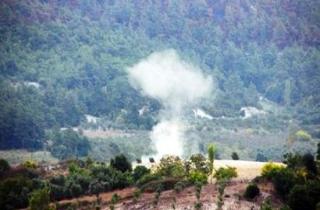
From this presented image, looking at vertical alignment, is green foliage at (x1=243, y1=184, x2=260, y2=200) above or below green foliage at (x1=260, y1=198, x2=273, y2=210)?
above

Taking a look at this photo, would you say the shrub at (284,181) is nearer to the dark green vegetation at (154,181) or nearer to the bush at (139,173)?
the dark green vegetation at (154,181)

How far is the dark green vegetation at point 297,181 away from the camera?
85725mm

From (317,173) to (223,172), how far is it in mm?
12817

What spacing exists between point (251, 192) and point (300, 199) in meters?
7.48

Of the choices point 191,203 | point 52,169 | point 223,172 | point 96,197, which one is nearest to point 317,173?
point 223,172

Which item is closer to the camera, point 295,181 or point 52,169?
point 295,181

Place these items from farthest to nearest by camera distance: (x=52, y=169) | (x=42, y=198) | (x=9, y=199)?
(x=52, y=169) → (x=9, y=199) → (x=42, y=198)

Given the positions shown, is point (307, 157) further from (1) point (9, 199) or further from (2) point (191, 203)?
(1) point (9, 199)

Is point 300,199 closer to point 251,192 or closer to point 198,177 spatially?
point 251,192

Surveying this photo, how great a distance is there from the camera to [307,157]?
102m

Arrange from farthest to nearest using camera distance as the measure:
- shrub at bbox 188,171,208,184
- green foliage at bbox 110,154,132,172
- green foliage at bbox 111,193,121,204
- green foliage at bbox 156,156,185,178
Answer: green foliage at bbox 110,154,132,172 → green foliage at bbox 156,156,185,178 → shrub at bbox 188,171,208,184 → green foliage at bbox 111,193,121,204

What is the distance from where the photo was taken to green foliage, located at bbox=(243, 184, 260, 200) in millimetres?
91312

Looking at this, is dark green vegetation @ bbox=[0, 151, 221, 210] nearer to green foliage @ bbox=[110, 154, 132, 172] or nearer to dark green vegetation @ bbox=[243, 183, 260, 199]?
green foliage @ bbox=[110, 154, 132, 172]

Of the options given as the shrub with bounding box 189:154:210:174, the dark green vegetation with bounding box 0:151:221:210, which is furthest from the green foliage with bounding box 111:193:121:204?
the shrub with bounding box 189:154:210:174
